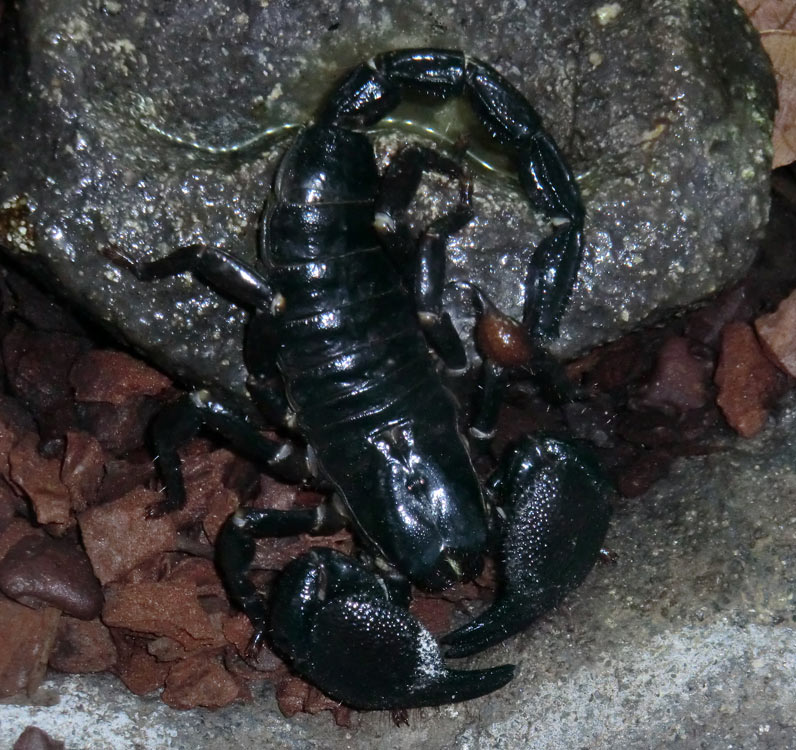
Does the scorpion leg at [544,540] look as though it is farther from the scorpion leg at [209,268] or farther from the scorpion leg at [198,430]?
the scorpion leg at [209,268]

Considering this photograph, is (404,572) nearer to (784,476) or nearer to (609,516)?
(609,516)

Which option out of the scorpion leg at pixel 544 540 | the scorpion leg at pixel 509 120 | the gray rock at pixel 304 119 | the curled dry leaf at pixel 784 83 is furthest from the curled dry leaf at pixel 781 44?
the scorpion leg at pixel 544 540

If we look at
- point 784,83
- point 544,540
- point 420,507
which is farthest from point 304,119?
point 784,83

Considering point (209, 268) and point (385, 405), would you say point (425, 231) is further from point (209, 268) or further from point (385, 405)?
point (209, 268)

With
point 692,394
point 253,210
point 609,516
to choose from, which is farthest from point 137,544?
point 692,394

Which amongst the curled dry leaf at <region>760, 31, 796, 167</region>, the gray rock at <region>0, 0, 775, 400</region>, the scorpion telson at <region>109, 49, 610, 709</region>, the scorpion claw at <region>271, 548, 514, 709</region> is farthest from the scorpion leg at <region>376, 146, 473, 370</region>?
the curled dry leaf at <region>760, 31, 796, 167</region>

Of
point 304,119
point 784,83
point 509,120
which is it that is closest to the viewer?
point 509,120

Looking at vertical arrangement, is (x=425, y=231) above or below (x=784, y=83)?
above
